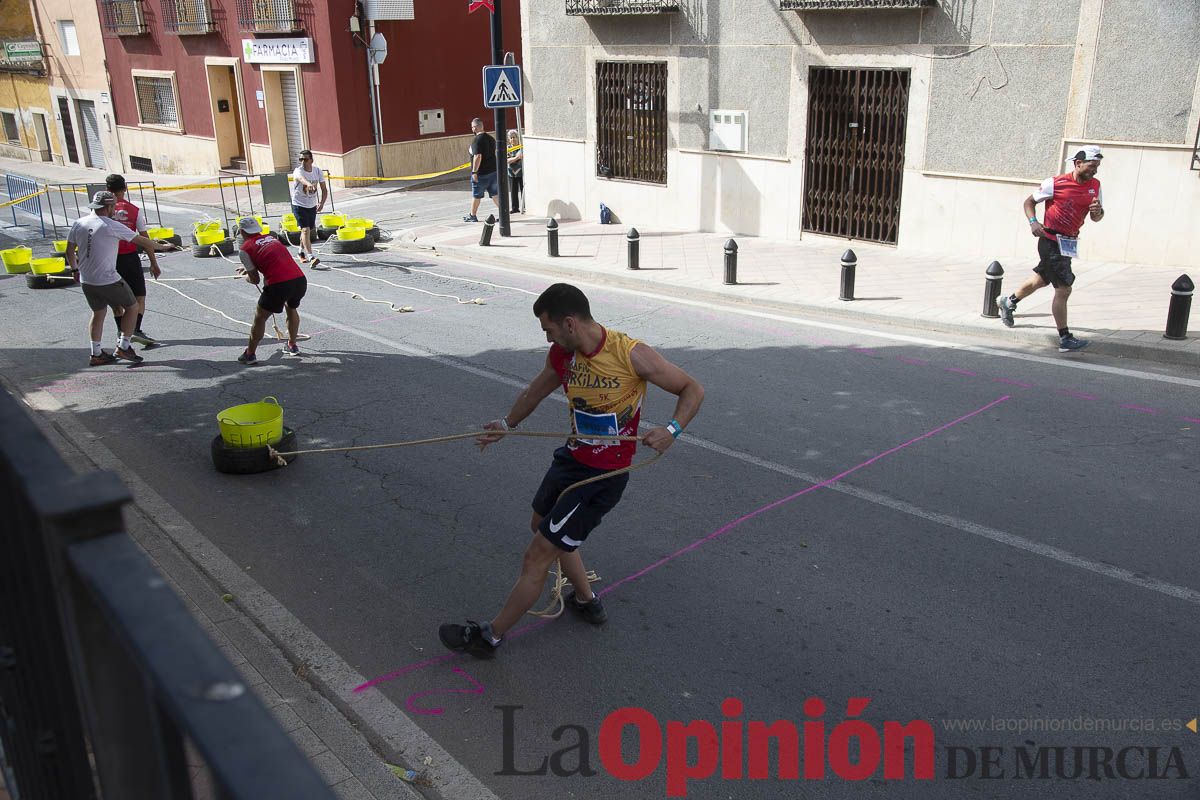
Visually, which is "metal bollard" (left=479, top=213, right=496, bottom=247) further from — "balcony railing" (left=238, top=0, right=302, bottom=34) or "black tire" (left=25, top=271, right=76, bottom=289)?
"balcony railing" (left=238, top=0, right=302, bottom=34)

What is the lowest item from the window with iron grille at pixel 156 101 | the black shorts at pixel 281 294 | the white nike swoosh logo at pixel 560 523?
the white nike swoosh logo at pixel 560 523

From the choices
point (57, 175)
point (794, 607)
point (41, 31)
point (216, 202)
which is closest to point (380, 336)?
point (794, 607)

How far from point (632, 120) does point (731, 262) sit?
6.94 metres

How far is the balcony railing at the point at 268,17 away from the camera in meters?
26.5

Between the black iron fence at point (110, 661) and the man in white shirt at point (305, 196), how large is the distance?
1533 cm

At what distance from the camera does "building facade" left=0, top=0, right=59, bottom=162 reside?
38750 mm

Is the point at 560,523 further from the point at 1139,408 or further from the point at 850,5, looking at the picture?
the point at 850,5

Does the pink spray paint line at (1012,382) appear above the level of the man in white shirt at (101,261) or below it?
below

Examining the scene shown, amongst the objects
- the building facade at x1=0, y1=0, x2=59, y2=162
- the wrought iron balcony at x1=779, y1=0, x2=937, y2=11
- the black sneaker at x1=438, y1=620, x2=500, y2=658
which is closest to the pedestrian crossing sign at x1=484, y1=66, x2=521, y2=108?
the wrought iron balcony at x1=779, y1=0, x2=937, y2=11

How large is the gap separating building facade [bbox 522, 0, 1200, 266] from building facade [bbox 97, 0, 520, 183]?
7860mm

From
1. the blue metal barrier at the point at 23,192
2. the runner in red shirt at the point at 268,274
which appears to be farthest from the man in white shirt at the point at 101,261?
the blue metal barrier at the point at 23,192

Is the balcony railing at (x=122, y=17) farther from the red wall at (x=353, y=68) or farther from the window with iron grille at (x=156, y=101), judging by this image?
the window with iron grille at (x=156, y=101)

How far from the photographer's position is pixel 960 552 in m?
6.16

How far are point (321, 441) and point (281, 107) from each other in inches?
930
